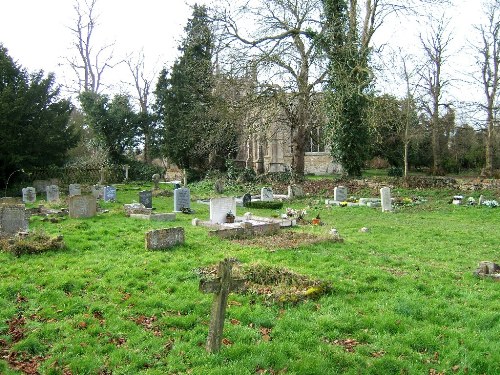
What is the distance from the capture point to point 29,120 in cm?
2562

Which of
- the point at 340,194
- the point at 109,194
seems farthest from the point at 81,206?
the point at 340,194

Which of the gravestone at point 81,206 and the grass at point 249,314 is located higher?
the gravestone at point 81,206

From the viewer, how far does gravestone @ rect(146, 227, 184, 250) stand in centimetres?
1020

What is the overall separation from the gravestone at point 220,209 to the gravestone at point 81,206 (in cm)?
425

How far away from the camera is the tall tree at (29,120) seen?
23.8 m

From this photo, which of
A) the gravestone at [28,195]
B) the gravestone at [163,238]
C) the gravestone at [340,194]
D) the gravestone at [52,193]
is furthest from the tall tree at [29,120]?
the gravestone at [163,238]

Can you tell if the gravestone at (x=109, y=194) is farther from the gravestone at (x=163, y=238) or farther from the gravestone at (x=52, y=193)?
the gravestone at (x=163, y=238)

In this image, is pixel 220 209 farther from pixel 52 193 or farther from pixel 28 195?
pixel 28 195

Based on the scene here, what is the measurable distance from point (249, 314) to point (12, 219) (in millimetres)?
7580

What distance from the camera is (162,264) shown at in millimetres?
8859

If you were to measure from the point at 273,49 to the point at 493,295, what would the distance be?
70.9 ft

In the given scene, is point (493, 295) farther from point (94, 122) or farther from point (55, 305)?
point (94, 122)

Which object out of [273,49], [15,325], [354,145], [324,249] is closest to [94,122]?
[273,49]

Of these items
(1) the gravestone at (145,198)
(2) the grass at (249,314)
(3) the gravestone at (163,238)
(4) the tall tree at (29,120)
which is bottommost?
(2) the grass at (249,314)
